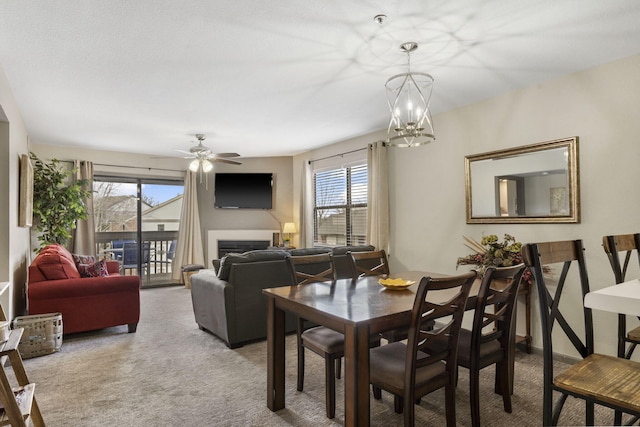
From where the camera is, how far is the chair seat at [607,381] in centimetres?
122

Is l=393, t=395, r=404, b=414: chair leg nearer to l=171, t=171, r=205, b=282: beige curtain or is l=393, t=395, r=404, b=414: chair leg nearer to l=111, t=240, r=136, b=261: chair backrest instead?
l=171, t=171, r=205, b=282: beige curtain

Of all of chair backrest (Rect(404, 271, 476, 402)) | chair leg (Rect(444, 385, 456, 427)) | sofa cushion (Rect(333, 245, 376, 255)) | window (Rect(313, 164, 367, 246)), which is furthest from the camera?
window (Rect(313, 164, 367, 246))

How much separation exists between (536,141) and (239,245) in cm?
543

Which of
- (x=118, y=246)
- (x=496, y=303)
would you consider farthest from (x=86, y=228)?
(x=496, y=303)

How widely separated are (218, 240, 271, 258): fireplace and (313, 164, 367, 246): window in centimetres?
124

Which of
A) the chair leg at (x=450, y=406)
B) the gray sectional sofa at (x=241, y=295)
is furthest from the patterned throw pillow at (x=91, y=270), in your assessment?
the chair leg at (x=450, y=406)

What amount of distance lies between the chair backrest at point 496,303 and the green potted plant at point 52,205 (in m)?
5.58

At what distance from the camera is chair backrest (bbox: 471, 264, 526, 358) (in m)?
1.99

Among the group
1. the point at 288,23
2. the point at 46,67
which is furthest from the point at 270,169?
the point at 288,23

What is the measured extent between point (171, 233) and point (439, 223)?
517 centimetres

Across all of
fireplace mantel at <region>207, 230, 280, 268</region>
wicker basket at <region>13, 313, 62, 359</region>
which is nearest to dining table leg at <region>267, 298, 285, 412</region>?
wicker basket at <region>13, 313, 62, 359</region>

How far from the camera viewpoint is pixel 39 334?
11.1ft

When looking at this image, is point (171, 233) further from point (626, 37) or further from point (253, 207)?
point (626, 37)

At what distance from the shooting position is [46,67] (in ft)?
10.1
